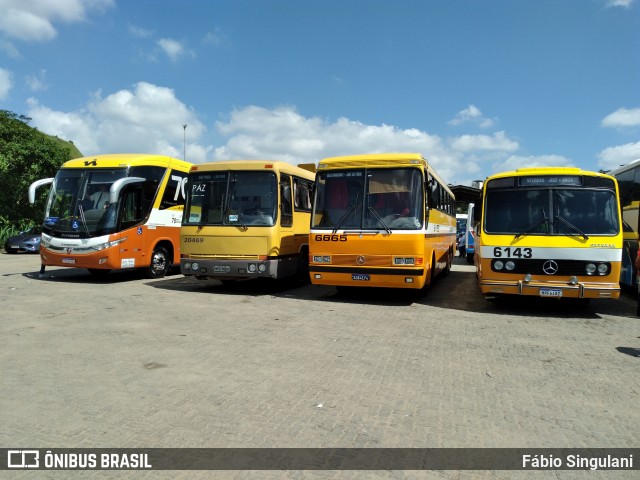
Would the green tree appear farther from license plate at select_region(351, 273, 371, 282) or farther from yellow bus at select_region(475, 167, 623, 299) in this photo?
yellow bus at select_region(475, 167, 623, 299)

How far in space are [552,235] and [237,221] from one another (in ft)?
22.3

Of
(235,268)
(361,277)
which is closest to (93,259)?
(235,268)

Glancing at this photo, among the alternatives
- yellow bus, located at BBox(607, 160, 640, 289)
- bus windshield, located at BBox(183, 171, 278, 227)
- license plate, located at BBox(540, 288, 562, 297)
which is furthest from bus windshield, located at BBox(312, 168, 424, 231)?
yellow bus, located at BBox(607, 160, 640, 289)

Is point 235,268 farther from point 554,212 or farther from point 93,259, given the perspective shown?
point 554,212

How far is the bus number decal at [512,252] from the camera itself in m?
9.12

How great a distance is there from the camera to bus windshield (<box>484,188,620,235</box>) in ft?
29.7

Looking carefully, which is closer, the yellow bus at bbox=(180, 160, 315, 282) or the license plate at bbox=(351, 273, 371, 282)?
the license plate at bbox=(351, 273, 371, 282)

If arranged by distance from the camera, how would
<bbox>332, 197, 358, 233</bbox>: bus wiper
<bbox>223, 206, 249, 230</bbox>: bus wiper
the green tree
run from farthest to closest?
the green tree < <bbox>223, 206, 249, 230</bbox>: bus wiper < <bbox>332, 197, 358, 233</bbox>: bus wiper

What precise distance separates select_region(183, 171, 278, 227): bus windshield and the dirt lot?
95.7 inches

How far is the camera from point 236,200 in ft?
38.5

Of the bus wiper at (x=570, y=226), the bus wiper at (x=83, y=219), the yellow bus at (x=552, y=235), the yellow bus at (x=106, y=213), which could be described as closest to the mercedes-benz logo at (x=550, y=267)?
the yellow bus at (x=552, y=235)

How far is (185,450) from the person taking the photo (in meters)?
3.64

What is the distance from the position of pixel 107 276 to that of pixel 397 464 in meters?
13.5

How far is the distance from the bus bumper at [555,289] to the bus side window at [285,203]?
4942 millimetres
